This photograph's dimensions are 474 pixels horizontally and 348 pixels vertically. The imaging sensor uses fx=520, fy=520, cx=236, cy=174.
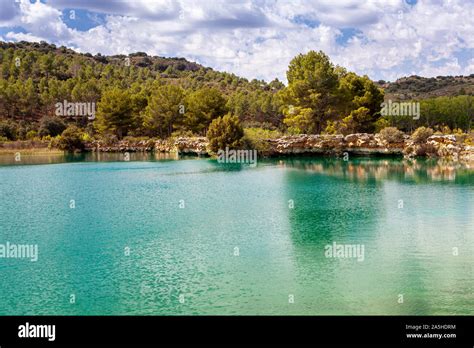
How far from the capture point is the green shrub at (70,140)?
64.5m

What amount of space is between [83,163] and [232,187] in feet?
77.0

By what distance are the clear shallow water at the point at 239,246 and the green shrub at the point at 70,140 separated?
32.6m

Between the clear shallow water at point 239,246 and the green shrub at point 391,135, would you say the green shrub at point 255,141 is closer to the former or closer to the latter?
the green shrub at point 391,135

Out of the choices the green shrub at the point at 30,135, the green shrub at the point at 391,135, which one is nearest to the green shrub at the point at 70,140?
the green shrub at the point at 30,135

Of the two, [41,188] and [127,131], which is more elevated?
[127,131]

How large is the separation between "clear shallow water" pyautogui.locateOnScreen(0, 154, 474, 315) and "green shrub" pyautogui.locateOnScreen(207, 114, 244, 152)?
19818 mm

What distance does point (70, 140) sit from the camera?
64.9 metres

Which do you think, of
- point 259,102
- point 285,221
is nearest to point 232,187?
point 285,221

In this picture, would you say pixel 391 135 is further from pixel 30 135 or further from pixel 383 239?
pixel 30 135

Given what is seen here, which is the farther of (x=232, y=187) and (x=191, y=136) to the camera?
(x=191, y=136)

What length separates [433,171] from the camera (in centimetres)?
3822

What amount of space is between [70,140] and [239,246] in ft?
172

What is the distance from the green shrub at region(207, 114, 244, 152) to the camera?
52.9 m

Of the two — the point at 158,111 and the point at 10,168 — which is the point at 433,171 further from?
the point at 158,111
